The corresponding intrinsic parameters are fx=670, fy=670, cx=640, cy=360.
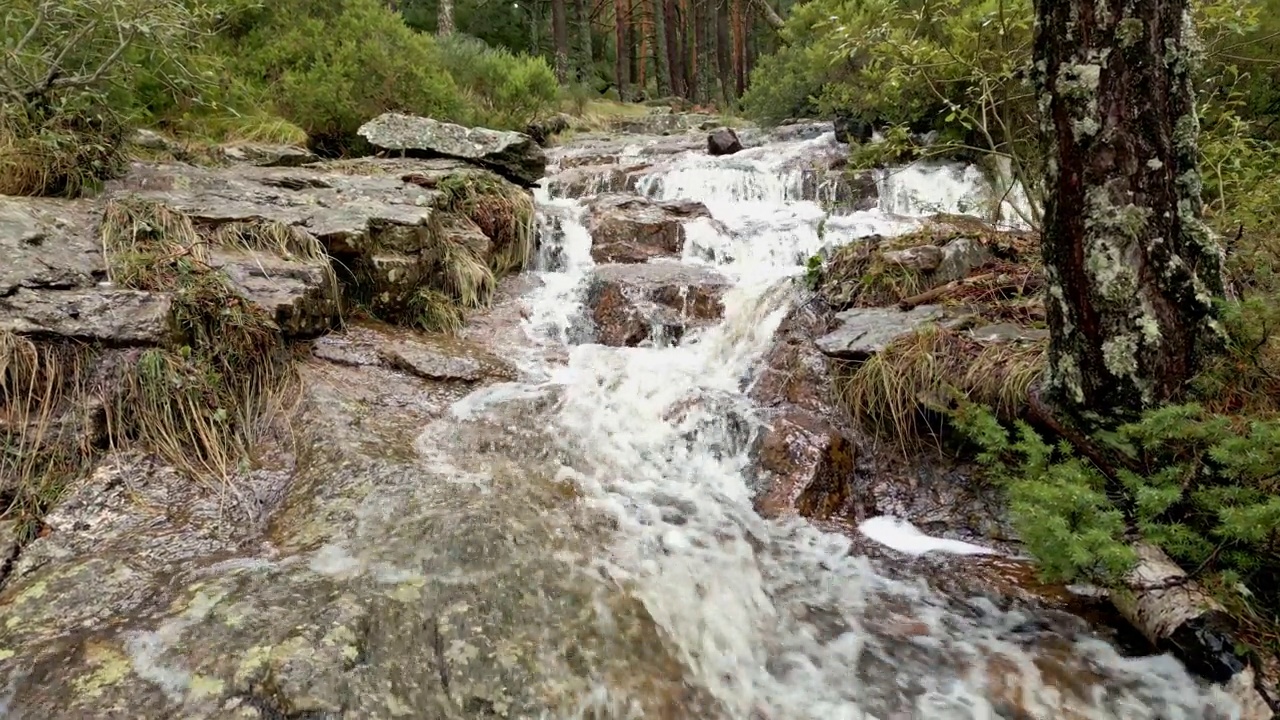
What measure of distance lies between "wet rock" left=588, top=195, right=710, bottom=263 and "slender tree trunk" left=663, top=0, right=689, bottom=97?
1676 cm

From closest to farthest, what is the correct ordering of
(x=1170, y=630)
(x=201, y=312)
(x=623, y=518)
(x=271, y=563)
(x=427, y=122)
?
(x=1170, y=630) < (x=271, y=563) < (x=623, y=518) < (x=201, y=312) < (x=427, y=122)

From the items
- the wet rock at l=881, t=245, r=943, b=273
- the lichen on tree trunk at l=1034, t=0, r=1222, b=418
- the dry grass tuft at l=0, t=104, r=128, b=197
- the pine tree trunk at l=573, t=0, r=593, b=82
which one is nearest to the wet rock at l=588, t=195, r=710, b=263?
the wet rock at l=881, t=245, r=943, b=273

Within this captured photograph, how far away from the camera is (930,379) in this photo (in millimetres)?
3459

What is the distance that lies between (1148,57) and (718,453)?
2.51 m

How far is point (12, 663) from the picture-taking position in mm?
1828

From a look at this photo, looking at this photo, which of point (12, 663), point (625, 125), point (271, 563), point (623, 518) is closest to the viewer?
point (12, 663)

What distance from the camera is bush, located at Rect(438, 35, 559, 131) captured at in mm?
10438

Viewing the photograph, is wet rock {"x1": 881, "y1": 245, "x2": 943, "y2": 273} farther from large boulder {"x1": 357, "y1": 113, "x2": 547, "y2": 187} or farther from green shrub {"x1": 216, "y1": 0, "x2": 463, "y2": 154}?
green shrub {"x1": 216, "y1": 0, "x2": 463, "y2": 154}

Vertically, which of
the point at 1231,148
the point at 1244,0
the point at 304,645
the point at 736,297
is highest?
the point at 1244,0

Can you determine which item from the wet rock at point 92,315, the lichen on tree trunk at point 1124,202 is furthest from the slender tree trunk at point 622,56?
the lichen on tree trunk at point 1124,202

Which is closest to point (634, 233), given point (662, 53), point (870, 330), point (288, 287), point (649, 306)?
point (649, 306)

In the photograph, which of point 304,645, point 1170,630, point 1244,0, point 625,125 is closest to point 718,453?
point 1170,630

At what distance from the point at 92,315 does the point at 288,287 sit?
97 cm

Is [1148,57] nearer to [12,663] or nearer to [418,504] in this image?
[418,504]
